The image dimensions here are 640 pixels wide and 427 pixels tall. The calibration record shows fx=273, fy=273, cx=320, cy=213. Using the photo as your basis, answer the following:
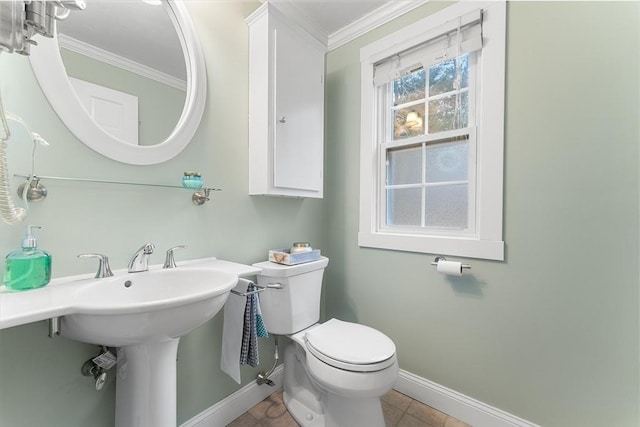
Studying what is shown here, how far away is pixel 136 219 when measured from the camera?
108 centimetres

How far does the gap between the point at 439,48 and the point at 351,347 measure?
1.58 meters

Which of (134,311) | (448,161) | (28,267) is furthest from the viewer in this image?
(448,161)

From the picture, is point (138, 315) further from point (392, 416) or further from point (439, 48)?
point (439, 48)

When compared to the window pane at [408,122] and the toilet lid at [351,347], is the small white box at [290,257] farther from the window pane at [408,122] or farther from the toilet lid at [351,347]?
the window pane at [408,122]

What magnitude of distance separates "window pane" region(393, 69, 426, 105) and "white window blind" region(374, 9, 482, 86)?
0.07 metres

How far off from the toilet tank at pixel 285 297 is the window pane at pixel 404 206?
Answer: 63 centimetres

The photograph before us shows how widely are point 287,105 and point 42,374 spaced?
1454mm

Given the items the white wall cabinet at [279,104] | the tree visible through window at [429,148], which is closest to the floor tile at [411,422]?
the tree visible through window at [429,148]

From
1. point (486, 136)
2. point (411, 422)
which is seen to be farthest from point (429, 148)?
point (411, 422)

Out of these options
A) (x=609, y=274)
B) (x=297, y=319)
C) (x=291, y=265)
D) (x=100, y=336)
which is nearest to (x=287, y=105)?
(x=291, y=265)

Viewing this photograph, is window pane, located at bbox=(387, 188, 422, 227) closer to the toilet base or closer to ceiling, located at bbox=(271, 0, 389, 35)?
the toilet base

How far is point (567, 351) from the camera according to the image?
3.81 feet

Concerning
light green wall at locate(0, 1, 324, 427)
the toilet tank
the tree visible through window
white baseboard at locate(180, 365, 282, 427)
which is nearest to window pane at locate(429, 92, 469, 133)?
the tree visible through window

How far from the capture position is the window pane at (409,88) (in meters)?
1.62
